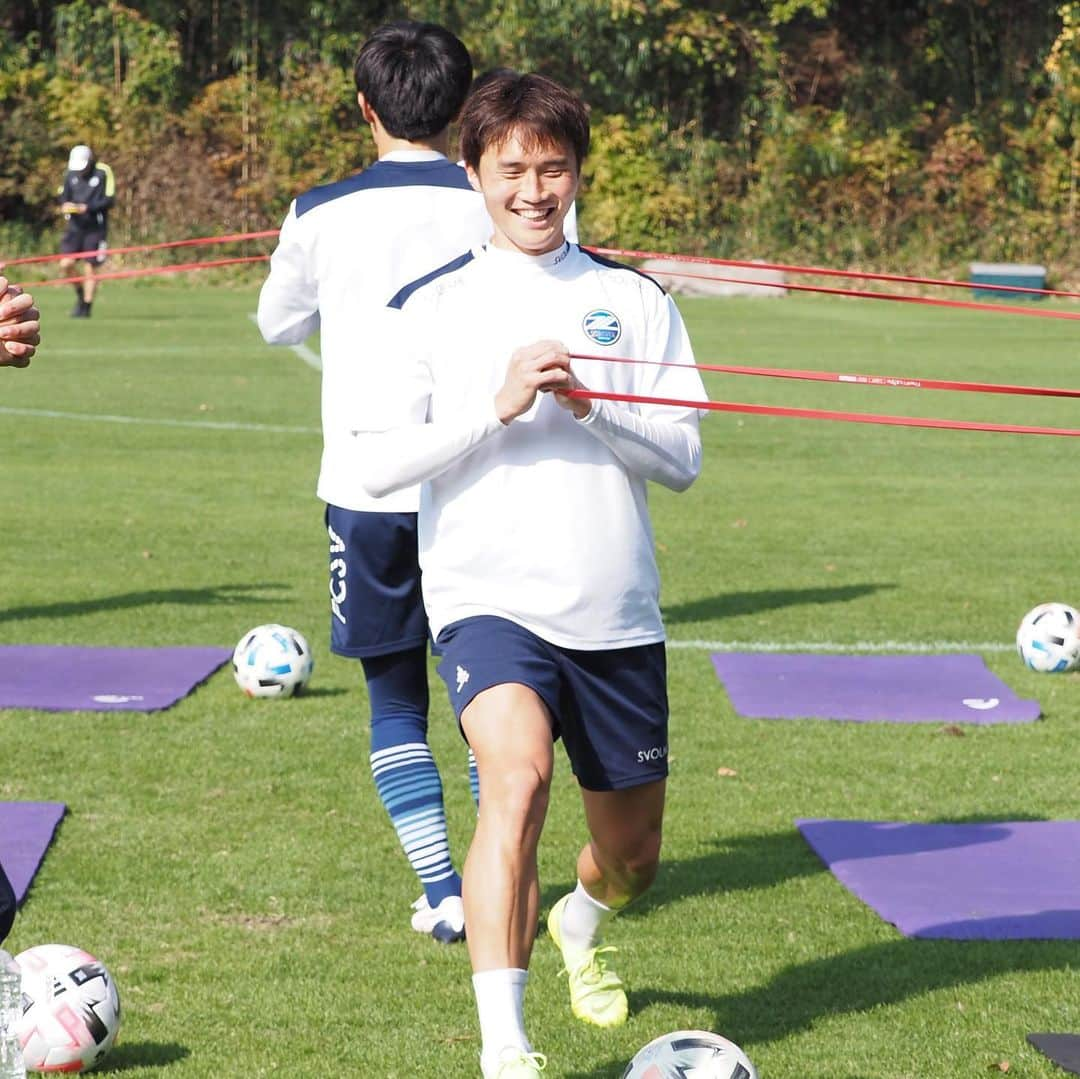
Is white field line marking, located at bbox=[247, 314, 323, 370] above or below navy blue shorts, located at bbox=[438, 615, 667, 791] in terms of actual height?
below

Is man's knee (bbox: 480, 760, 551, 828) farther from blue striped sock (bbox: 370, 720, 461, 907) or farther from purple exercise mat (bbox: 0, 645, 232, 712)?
purple exercise mat (bbox: 0, 645, 232, 712)

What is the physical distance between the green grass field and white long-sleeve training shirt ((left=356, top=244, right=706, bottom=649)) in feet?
3.03

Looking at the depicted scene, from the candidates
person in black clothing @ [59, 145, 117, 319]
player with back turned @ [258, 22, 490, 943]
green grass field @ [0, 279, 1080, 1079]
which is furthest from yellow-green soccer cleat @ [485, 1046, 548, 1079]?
person in black clothing @ [59, 145, 117, 319]

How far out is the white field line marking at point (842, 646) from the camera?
8336mm

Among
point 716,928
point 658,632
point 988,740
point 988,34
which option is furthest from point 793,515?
point 988,34

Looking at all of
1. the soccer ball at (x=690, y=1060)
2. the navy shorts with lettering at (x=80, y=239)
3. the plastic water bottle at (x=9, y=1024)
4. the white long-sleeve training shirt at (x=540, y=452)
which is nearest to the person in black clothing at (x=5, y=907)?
the plastic water bottle at (x=9, y=1024)

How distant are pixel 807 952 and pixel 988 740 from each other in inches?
90.1

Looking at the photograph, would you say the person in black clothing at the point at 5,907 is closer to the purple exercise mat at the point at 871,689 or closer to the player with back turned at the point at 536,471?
the player with back turned at the point at 536,471

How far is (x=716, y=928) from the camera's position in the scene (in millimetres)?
4906

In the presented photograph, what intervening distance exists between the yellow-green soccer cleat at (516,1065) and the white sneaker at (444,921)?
137 centimetres

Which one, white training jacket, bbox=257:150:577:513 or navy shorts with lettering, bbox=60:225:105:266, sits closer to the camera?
white training jacket, bbox=257:150:577:513

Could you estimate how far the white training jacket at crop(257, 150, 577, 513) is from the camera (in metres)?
4.73

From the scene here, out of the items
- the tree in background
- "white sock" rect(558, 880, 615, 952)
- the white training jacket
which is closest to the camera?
"white sock" rect(558, 880, 615, 952)

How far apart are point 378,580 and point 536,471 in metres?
1.17
